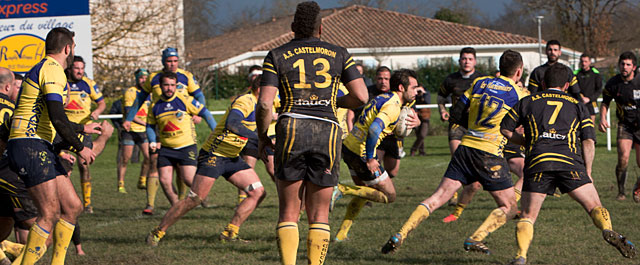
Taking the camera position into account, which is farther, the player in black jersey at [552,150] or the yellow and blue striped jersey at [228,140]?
the yellow and blue striped jersey at [228,140]

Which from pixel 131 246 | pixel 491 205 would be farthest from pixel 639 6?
pixel 131 246

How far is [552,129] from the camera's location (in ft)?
20.7

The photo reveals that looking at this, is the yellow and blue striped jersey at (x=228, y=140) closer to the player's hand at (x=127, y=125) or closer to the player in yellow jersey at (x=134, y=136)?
the player's hand at (x=127, y=125)

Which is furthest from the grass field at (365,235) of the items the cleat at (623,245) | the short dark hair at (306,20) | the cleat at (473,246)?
the short dark hair at (306,20)

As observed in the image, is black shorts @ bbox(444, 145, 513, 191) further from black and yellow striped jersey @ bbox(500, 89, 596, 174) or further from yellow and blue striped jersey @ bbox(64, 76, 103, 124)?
yellow and blue striped jersey @ bbox(64, 76, 103, 124)

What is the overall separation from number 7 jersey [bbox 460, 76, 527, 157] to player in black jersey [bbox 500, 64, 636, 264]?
601mm

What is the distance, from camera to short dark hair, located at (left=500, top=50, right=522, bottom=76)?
7.19 metres

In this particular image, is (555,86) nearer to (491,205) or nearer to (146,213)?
(491,205)

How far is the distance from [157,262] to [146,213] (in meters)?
3.40

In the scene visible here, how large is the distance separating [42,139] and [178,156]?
153 inches

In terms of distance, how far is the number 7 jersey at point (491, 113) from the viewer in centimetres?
711

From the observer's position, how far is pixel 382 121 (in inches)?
283

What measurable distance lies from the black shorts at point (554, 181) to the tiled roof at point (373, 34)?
142 ft

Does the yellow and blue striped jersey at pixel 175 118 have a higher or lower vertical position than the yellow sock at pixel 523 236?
higher
